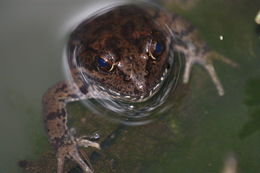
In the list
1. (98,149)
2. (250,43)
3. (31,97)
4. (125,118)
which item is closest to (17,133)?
(31,97)

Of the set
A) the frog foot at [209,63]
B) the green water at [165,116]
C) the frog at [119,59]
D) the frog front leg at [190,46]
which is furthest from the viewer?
the frog front leg at [190,46]

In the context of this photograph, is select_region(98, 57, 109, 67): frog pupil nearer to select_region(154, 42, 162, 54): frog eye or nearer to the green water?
select_region(154, 42, 162, 54): frog eye

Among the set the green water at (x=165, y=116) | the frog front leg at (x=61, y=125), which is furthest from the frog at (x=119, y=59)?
the green water at (x=165, y=116)

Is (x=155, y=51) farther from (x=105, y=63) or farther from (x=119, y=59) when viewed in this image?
(x=105, y=63)

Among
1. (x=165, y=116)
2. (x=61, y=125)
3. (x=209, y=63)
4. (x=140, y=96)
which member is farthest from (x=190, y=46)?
(x=61, y=125)

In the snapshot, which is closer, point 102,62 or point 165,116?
point 102,62

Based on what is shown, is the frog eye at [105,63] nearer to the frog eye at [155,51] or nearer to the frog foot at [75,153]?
the frog eye at [155,51]

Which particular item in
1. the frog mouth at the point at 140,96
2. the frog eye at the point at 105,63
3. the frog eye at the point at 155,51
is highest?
the frog eye at the point at 105,63
